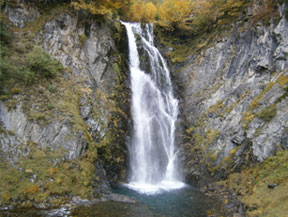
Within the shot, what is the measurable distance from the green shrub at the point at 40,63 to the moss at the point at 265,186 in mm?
14260

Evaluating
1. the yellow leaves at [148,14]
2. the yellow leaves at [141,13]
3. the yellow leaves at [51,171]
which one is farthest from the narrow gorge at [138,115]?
the yellow leaves at [148,14]

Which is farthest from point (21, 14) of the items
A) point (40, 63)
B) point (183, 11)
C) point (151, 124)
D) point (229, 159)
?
point (183, 11)

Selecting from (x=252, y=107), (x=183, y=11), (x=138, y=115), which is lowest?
(x=138, y=115)

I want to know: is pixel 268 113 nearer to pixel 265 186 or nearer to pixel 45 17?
pixel 265 186

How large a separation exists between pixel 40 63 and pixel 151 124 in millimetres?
10382

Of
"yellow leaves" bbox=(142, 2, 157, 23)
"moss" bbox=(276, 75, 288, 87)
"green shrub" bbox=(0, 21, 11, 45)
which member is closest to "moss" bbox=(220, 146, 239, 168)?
"moss" bbox=(276, 75, 288, 87)

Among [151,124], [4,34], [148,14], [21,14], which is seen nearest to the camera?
[4,34]

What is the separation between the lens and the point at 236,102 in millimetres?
18125

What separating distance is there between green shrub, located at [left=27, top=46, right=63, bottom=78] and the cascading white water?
7.76m

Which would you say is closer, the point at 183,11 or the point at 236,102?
the point at 236,102

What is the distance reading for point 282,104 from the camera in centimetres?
1412

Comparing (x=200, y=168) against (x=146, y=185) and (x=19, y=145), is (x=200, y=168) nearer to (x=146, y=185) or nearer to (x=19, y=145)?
(x=146, y=185)

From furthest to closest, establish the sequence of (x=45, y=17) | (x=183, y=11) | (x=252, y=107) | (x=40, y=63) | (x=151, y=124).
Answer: (x=183, y=11) → (x=151, y=124) → (x=45, y=17) → (x=252, y=107) → (x=40, y=63)

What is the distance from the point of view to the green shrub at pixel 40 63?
13.8m
